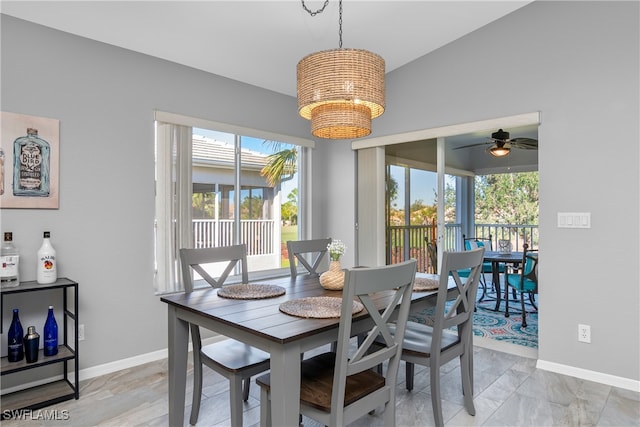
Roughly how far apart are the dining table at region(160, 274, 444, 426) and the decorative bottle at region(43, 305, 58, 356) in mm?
1009

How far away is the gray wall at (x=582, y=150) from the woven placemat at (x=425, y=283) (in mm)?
1072

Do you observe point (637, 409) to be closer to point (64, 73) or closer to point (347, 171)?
point (347, 171)

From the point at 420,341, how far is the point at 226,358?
1109 millimetres

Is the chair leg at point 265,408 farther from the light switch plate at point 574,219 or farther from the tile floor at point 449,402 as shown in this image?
the light switch plate at point 574,219

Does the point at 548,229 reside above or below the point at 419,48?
below

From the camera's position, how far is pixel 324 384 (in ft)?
5.54

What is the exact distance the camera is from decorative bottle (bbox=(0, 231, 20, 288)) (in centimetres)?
229

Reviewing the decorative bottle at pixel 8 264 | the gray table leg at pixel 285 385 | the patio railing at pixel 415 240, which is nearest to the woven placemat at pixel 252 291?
the gray table leg at pixel 285 385

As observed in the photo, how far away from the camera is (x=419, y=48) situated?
3633 millimetres

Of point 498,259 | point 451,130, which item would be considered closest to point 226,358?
point 451,130

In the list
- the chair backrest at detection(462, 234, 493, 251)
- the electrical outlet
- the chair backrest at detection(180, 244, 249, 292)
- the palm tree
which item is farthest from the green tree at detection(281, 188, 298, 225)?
the electrical outlet

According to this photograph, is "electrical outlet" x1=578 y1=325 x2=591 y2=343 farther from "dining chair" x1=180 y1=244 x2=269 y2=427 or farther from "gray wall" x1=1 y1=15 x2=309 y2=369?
"gray wall" x1=1 y1=15 x2=309 y2=369

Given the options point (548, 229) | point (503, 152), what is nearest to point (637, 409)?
point (548, 229)

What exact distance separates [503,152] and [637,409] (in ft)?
9.18
